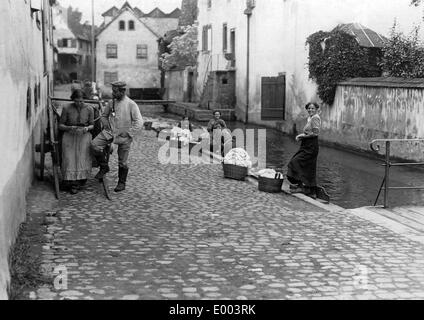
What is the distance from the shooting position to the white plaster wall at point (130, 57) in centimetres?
5806

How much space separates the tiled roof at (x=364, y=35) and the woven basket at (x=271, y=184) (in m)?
12.0

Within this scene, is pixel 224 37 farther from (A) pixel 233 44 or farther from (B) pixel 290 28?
(B) pixel 290 28

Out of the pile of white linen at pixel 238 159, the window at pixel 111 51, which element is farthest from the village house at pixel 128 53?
the pile of white linen at pixel 238 159

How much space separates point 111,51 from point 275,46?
3399 cm

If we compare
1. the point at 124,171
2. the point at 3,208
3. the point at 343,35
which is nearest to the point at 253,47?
the point at 343,35

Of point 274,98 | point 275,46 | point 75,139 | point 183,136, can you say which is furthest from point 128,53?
point 75,139

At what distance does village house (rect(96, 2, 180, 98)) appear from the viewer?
58.0 m

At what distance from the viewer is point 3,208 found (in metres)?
5.39

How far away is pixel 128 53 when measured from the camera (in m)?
58.8

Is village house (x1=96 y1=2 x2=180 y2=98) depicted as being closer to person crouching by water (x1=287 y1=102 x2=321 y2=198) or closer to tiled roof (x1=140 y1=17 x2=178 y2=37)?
tiled roof (x1=140 y1=17 x2=178 y2=37)

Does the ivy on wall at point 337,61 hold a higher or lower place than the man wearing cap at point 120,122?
higher

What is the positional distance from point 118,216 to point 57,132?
7.89ft

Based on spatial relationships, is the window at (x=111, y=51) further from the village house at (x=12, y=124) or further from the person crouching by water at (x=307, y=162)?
the village house at (x=12, y=124)
